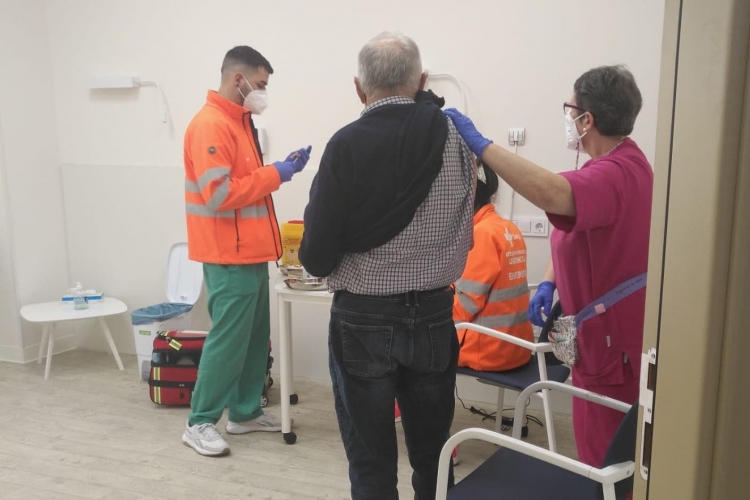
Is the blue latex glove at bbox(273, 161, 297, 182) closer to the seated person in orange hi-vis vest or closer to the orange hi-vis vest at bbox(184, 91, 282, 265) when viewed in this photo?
the orange hi-vis vest at bbox(184, 91, 282, 265)

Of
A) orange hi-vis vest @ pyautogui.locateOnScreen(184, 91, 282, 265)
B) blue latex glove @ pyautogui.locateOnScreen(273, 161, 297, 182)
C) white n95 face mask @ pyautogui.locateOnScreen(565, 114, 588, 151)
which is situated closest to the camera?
white n95 face mask @ pyautogui.locateOnScreen(565, 114, 588, 151)

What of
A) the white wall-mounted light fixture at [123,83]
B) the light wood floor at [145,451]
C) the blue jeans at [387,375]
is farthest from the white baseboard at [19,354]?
the blue jeans at [387,375]

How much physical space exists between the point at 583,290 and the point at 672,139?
1022 mm

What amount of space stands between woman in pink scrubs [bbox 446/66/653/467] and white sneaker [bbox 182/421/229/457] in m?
1.60

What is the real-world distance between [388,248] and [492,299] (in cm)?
99

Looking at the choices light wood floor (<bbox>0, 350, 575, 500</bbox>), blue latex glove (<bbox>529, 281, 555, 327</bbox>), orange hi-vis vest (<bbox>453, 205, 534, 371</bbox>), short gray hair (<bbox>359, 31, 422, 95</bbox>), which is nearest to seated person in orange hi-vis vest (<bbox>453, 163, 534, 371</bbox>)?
orange hi-vis vest (<bbox>453, 205, 534, 371</bbox>)

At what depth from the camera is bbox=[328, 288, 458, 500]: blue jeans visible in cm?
154

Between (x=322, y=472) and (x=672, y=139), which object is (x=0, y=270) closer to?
(x=322, y=472)

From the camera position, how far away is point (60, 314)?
368cm

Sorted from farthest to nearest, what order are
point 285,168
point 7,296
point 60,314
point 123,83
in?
point 7,296 < point 123,83 < point 60,314 < point 285,168

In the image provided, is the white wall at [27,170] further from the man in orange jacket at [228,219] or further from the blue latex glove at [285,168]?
the blue latex glove at [285,168]

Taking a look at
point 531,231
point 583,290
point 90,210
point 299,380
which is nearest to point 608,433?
point 583,290

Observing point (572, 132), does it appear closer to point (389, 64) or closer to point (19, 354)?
point (389, 64)

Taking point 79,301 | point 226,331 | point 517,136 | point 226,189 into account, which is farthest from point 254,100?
point 79,301
